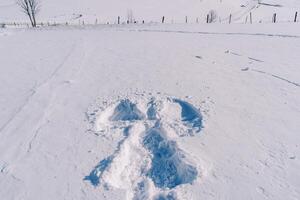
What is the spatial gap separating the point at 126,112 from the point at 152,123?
3.58ft

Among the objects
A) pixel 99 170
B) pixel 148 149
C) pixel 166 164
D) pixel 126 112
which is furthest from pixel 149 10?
pixel 99 170

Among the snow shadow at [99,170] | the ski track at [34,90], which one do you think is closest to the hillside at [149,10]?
the ski track at [34,90]

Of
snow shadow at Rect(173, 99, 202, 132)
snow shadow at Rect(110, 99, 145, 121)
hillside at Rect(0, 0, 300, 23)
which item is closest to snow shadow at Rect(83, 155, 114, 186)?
snow shadow at Rect(110, 99, 145, 121)

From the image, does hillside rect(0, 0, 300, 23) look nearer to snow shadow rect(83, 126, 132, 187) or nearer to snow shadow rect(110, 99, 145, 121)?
snow shadow rect(110, 99, 145, 121)

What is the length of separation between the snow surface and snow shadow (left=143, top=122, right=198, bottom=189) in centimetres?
2

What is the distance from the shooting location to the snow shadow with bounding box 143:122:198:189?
6.78m

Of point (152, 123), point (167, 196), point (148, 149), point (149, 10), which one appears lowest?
point (167, 196)

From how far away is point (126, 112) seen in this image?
9.48 meters

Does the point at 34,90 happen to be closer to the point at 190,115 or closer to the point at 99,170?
the point at 99,170

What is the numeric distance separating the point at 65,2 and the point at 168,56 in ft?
117

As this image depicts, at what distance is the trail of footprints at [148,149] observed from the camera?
6.70m

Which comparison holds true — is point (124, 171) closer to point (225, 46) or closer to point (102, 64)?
point (102, 64)

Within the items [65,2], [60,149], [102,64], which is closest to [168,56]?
[102,64]

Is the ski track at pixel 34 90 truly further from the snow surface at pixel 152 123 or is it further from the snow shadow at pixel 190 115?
the snow shadow at pixel 190 115
